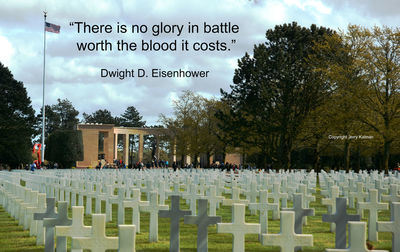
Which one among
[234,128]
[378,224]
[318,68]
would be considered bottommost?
[378,224]

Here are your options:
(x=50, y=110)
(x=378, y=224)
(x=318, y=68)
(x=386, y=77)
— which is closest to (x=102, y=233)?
(x=378, y=224)

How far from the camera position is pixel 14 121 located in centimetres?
5553

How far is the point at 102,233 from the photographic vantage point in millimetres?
5223

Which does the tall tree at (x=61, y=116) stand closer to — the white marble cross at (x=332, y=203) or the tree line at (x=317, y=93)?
the tree line at (x=317, y=93)

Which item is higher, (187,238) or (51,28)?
(51,28)

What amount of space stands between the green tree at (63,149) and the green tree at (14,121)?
8.12 meters

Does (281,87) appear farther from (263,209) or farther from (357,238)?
(357,238)

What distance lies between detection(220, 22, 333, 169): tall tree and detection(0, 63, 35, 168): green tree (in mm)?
22755

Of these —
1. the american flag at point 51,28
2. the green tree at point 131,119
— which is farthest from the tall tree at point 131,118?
the american flag at point 51,28

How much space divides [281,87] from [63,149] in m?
35.2

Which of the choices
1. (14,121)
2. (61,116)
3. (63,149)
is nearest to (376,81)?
(14,121)

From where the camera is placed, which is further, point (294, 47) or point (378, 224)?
point (294, 47)

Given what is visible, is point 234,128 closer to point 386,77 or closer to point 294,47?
point 294,47

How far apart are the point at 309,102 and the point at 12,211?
2976 cm
